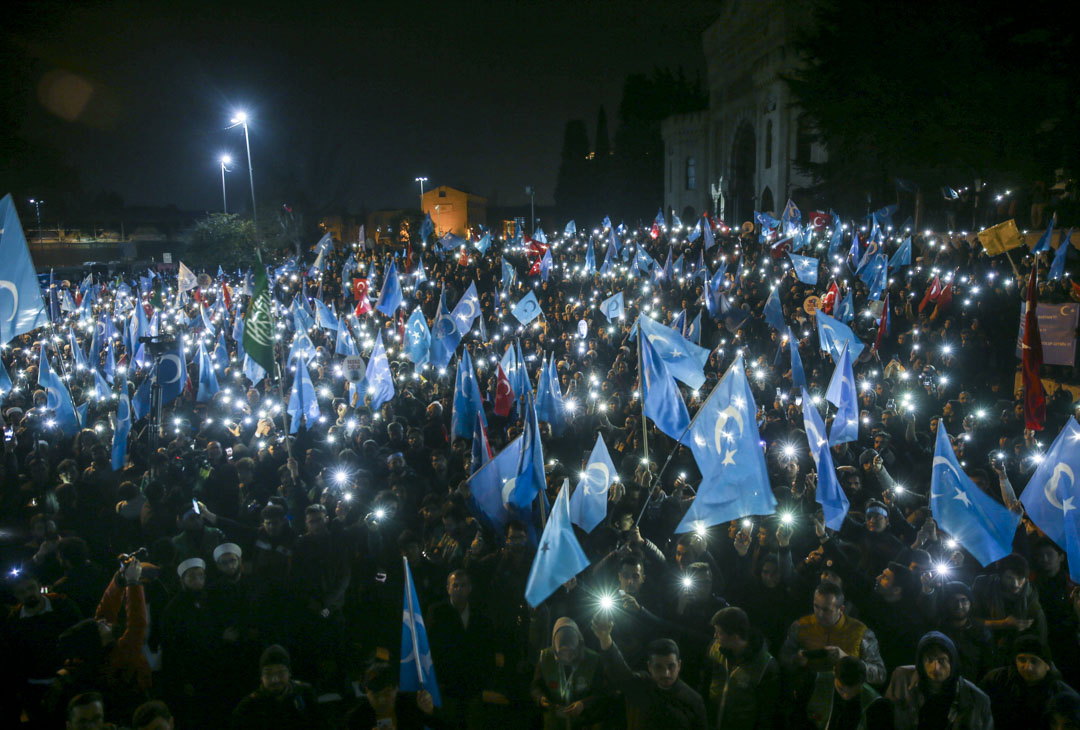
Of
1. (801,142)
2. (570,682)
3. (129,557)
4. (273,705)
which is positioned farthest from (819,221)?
(273,705)

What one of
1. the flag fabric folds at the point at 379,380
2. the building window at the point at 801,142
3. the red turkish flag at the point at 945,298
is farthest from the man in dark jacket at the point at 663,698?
the building window at the point at 801,142

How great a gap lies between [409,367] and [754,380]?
609 cm

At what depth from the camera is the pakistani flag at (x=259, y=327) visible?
381 inches

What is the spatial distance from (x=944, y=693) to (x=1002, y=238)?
435 inches

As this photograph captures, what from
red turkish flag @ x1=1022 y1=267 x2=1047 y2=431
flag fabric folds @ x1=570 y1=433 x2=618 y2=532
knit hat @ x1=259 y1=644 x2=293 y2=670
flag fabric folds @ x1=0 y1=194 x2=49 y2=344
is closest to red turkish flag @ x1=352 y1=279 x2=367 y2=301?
flag fabric folds @ x1=0 y1=194 x2=49 y2=344

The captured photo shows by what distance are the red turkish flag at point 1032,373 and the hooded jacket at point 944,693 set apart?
17.9 feet

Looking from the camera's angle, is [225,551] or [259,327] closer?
[225,551]

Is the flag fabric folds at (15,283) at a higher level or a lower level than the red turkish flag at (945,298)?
higher

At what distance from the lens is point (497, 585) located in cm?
536

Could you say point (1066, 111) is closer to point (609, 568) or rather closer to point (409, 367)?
point (409, 367)

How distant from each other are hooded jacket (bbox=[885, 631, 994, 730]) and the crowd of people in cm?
1

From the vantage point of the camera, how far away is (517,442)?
6.71 meters

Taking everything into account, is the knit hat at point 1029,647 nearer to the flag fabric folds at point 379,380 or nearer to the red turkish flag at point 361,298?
the flag fabric folds at point 379,380

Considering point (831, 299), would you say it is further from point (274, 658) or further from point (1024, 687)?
point (274, 658)
